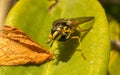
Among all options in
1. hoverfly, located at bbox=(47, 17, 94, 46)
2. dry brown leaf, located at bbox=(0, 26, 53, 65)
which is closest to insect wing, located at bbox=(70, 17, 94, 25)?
hoverfly, located at bbox=(47, 17, 94, 46)

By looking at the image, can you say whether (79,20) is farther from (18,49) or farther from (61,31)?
(18,49)

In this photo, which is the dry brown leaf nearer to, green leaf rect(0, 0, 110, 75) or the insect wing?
green leaf rect(0, 0, 110, 75)

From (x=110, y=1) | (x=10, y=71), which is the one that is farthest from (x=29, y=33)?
(x=110, y=1)

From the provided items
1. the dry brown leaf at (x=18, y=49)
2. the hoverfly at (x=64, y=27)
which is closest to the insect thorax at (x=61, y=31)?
the hoverfly at (x=64, y=27)

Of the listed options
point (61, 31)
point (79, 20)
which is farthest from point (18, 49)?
point (79, 20)

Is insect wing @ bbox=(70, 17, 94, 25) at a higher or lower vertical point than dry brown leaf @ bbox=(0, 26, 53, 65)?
lower

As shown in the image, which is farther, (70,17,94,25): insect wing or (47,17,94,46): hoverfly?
(70,17,94,25): insect wing
